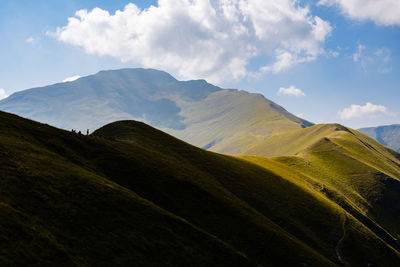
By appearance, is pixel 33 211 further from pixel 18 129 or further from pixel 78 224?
pixel 18 129

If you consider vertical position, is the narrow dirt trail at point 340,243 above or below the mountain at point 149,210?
below

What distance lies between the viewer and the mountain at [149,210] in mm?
35406

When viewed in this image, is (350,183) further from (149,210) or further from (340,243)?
(149,210)

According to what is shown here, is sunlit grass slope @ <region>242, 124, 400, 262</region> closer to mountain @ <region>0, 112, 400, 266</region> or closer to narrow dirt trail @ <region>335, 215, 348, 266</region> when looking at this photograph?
mountain @ <region>0, 112, 400, 266</region>

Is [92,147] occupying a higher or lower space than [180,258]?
higher

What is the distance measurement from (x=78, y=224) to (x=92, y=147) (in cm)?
Answer: 3019

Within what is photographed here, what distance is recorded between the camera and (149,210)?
4878 centimetres

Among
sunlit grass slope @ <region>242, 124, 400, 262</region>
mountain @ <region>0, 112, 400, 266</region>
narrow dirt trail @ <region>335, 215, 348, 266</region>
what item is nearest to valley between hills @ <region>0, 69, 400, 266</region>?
mountain @ <region>0, 112, 400, 266</region>

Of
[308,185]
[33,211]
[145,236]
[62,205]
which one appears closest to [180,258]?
[145,236]

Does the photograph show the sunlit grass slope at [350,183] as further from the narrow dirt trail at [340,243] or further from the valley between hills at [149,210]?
the narrow dirt trail at [340,243]

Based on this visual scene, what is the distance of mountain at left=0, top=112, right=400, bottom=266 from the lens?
35406mm

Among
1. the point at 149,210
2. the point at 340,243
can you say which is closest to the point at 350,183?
the point at 340,243

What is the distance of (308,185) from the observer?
12638cm

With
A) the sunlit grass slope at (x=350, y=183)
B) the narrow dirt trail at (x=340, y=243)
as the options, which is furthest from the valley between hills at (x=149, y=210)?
the sunlit grass slope at (x=350, y=183)
